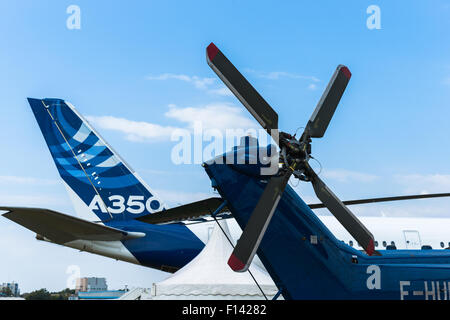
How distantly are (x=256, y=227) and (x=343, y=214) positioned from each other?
167 cm

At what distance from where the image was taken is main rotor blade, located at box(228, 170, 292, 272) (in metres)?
9.02

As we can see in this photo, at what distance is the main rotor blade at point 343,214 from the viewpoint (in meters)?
9.44

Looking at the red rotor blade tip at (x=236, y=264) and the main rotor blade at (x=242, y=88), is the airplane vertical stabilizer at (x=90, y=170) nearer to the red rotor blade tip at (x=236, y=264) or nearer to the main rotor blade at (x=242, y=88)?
the red rotor blade tip at (x=236, y=264)

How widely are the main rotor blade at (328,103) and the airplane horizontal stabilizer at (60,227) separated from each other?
35.6 feet

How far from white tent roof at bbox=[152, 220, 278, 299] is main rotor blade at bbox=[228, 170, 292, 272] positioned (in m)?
8.21

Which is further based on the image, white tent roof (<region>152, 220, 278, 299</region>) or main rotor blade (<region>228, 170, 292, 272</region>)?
white tent roof (<region>152, 220, 278, 299</region>)

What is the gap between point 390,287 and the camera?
35.8ft

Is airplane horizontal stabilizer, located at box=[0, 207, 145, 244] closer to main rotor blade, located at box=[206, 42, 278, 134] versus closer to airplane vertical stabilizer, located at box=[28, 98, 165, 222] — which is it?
airplane vertical stabilizer, located at box=[28, 98, 165, 222]

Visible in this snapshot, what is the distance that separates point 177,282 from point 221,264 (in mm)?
1653

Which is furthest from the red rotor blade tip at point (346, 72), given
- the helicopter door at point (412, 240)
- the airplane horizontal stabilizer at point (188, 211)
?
the helicopter door at point (412, 240)

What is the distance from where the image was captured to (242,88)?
9.22m

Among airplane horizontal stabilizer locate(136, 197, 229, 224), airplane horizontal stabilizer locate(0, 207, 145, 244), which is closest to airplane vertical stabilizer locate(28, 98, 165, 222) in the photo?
airplane horizontal stabilizer locate(0, 207, 145, 244)

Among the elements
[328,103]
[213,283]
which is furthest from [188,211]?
[213,283]
